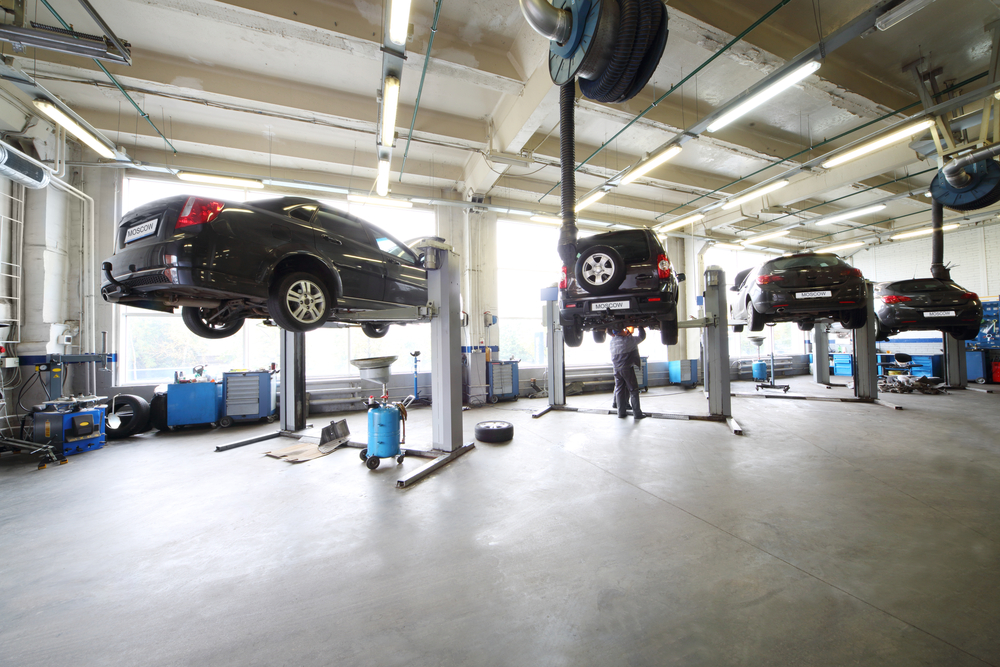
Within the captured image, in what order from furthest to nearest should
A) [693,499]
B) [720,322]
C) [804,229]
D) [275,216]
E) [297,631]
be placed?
[804,229], [720,322], [275,216], [693,499], [297,631]

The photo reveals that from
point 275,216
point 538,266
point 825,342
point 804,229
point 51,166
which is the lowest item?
point 825,342

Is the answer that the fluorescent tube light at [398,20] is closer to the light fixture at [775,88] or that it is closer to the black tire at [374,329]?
the black tire at [374,329]

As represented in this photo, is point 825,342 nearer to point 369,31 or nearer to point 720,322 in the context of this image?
point 720,322

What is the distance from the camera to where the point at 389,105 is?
4.82 meters

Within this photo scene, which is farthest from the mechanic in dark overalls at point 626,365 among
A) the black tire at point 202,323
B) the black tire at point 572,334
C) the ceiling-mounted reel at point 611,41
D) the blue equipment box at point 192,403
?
the blue equipment box at point 192,403

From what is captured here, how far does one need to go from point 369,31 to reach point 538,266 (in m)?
6.49

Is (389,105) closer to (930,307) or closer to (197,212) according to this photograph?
(197,212)

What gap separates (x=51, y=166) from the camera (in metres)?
5.81

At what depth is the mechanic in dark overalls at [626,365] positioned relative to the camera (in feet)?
18.8

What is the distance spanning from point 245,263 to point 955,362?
13654 millimetres

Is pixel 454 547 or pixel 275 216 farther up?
pixel 275 216

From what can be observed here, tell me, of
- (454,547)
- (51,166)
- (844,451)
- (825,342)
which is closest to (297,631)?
(454,547)

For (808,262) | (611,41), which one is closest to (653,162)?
(808,262)

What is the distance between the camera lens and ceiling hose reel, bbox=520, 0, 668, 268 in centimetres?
215
